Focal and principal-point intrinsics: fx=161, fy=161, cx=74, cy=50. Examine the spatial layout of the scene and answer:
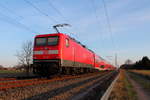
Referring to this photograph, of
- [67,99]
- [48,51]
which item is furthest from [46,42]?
[67,99]

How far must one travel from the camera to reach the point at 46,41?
14062 mm

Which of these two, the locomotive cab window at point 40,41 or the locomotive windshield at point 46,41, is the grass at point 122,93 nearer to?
the locomotive windshield at point 46,41

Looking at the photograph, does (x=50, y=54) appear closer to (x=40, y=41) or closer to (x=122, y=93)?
(x=40, y=41)

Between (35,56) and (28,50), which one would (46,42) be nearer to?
(35,56)

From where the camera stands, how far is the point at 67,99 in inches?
253

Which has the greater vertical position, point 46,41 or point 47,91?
point 46,41

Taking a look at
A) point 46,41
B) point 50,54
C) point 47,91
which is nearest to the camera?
point 47,91

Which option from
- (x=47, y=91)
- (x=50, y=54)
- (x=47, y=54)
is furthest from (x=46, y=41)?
(x=47, y=91)

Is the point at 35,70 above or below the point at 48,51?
below

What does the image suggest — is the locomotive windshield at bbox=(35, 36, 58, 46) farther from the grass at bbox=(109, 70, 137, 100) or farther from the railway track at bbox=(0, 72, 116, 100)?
the grass at bbox=(109, 70, 137, 100)

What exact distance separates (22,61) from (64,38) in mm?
28330

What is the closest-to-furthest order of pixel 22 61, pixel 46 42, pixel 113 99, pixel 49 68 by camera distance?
1. pixel 113 99
2. pixel 49 68
3. pixel 46 42
4. pixel 22 61

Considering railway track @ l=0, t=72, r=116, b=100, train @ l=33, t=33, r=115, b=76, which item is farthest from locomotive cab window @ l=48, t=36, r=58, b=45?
railway track @ l=0, t=72, r=116, b=100

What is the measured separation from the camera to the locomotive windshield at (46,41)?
13.8m
